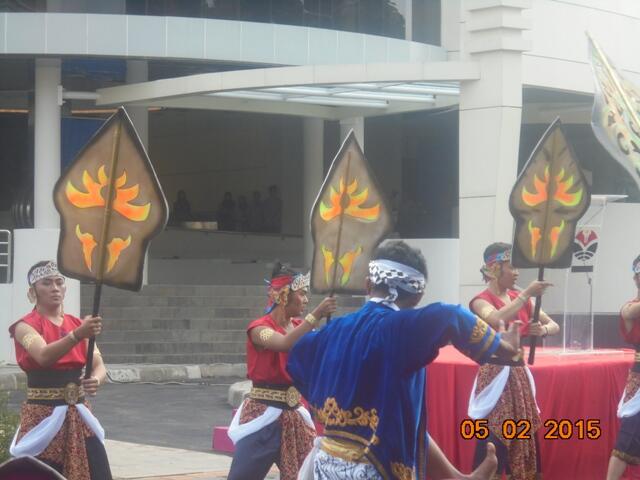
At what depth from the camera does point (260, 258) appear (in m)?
29.3

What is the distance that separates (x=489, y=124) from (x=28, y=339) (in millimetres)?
10856

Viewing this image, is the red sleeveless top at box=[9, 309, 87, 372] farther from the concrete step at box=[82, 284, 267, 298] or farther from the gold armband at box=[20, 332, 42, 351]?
the concrete step at box=[82, 284, 267, 298]

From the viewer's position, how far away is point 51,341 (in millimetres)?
7051

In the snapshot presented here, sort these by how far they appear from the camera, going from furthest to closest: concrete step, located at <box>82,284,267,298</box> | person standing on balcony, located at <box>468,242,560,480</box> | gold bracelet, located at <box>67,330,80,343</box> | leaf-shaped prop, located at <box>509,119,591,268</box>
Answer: concrete step, located at <box>82,284,267,298</box> < person standing on balcony, located at <box>468,242,560,480</box> < leaf-shaped prop, located at <box>509,119,591,268</box> < gold bracelet, located at <box>67,330,80,343</box>

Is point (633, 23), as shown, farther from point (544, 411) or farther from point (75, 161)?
point (75, 161)

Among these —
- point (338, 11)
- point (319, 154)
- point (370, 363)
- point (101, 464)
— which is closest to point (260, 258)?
point (319, 154)

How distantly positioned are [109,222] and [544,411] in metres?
4.34

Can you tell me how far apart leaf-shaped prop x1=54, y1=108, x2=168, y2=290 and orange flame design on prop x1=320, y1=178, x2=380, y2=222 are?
3.14 feet

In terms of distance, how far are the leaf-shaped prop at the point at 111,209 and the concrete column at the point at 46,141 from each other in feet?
42.2

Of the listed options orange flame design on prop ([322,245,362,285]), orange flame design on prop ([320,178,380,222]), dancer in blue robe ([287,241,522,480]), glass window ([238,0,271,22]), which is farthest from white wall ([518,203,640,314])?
dancer in blue robe ([287,241,522,480])

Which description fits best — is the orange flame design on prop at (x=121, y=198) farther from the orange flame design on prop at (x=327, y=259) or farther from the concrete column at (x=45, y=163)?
the concrete column at (x=45, y=163)

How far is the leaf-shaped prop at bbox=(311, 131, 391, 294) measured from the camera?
679cm

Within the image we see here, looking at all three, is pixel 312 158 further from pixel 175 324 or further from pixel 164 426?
pixel 164 426

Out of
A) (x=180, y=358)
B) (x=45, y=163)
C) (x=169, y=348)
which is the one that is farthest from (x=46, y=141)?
(x=180, y=358)
